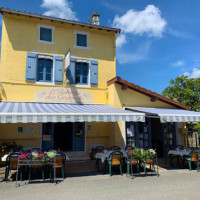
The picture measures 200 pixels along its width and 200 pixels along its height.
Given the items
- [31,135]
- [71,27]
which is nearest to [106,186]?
[31,135]

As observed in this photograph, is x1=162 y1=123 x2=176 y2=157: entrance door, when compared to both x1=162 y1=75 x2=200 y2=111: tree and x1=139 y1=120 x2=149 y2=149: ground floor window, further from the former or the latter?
x1=162 y1=75 x2=200 y2=111: tree

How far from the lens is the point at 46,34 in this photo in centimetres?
1231

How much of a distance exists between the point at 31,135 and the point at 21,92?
2710mm

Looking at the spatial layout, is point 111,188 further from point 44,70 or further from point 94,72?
point 44,70

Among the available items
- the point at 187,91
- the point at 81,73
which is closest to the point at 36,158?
the point at 81,73

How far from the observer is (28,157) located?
7.23 meters

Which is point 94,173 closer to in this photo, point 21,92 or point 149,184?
point 149,184

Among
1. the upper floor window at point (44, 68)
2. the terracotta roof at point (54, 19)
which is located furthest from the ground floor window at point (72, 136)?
the terracotta roof at point (54, 19)

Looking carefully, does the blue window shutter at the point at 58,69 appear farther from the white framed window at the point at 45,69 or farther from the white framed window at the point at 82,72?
the white framed window at the point at 82,72

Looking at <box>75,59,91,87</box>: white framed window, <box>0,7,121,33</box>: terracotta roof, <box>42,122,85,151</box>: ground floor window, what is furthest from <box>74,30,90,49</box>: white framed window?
<box>42,122,85,151</box>: ground floor window

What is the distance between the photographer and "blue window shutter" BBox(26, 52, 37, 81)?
11.4 meters

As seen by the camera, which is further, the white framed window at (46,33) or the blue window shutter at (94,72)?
the blue window shutter at (94,72)

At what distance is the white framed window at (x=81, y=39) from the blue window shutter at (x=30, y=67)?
10.3ft

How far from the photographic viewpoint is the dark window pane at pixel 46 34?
12188 mm
